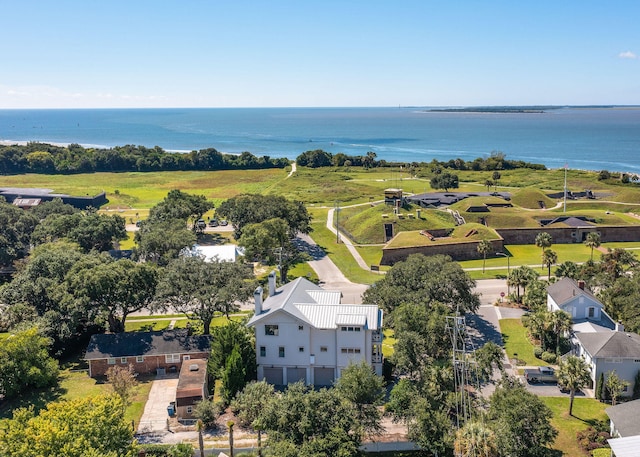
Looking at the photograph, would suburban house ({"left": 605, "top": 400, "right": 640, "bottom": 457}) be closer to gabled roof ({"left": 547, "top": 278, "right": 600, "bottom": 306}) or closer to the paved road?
gabled roof ({"left": 547, "top": 278, "right": 600, "bottom": 306})

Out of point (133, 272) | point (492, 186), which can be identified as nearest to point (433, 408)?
point (133, 272)

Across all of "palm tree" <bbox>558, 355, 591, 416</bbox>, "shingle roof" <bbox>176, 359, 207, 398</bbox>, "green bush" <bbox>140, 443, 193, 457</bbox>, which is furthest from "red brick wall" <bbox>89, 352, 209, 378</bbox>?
"palm tree" <bbox>558, 355, 591, 416</bbox>

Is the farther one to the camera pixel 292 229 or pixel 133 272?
pixel 292 229

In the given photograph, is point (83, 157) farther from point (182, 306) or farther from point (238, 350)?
point (238, 350)

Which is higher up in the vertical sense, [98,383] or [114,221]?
[114,221]

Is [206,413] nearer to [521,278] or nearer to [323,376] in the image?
[323,376]

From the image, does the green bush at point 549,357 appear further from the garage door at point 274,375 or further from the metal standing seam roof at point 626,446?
the garage door at point 274,375
